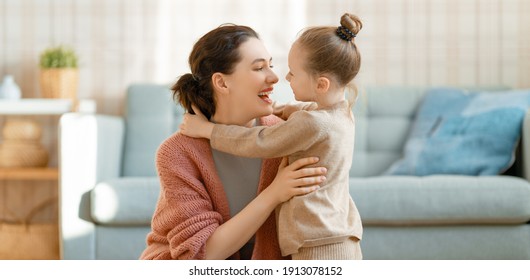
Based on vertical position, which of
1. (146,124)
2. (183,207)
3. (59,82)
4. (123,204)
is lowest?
(123,204)

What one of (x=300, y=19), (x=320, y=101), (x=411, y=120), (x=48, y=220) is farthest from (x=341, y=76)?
(x=48, y=220)

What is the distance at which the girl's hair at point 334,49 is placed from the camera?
1515mm

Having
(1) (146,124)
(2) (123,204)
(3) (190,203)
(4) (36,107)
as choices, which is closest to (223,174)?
(3) (190,203)

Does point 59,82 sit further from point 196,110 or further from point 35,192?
point 196,110

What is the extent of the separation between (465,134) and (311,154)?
5.63ft

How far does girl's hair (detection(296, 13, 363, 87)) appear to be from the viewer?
59.6 inches

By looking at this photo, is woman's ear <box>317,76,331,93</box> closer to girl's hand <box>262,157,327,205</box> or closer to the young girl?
the young girl

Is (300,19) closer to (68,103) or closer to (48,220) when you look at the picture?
(68,103)

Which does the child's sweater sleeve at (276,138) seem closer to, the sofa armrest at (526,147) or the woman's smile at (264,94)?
the woman's smile at (264,94)

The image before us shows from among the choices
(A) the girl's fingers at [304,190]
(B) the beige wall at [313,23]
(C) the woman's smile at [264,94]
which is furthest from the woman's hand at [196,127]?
(B) the beige wall at [313,23]

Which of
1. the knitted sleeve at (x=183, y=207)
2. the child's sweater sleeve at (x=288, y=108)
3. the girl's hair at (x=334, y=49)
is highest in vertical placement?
the girl's hair at (x=334, y=49)

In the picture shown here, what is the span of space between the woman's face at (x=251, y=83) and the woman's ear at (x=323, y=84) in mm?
98

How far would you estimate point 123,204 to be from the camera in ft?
8.50

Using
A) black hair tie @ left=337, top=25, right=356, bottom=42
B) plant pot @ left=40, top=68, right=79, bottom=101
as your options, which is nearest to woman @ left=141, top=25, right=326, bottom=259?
black hair tie @ left=337, top=25, right=356, bottom=42
